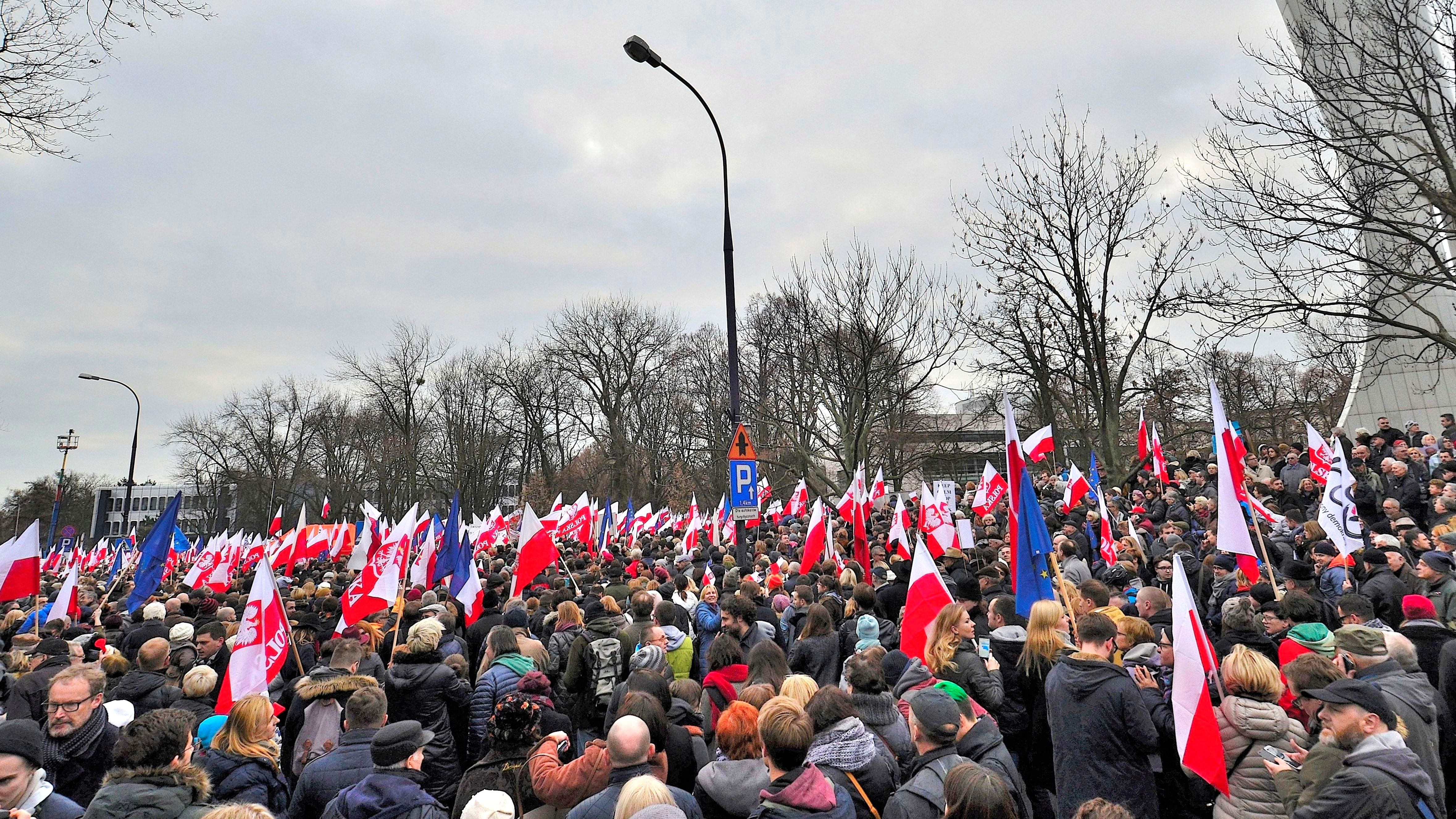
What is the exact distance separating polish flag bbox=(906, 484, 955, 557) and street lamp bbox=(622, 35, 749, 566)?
2720mm

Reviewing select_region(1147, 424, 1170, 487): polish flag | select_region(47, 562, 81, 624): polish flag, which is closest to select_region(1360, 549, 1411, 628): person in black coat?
select_region(1147, 424, 1170, 487): polish flag

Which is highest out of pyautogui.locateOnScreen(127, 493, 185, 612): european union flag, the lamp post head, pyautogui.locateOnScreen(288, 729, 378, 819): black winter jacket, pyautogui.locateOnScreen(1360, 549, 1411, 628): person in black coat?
the lamp post head

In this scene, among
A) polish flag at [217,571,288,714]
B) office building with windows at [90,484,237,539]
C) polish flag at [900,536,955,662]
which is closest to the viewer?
polish flag at [217,571,288,714]

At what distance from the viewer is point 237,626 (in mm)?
8500

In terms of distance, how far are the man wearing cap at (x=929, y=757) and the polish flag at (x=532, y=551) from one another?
Answer: 7.53 meters

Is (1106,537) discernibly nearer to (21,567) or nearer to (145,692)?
(145,692)

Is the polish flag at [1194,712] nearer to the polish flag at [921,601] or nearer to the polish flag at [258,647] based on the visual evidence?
the polish flag at [921,601]

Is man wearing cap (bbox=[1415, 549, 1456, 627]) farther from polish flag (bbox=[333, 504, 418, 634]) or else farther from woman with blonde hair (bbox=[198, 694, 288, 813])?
polish flag (bbox=[333, 504, 418, 634])

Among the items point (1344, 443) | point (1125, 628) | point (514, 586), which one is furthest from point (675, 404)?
point (1125, 628)

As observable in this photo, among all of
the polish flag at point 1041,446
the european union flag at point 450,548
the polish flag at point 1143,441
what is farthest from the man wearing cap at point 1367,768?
the polish flag at point 1143,441

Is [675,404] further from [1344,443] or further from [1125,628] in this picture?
[1125,628]

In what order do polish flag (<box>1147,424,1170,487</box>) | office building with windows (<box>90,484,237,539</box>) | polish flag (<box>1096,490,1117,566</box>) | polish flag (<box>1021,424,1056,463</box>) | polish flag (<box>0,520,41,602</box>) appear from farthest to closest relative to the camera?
office building with windows (<box>90,484,237,539</box>)
polish flag (<box>1147,424,1170,487</box>)
polish flag (<box>1021,424,1056,463</box>)
polish flag (<box>1096,490,1117,566</box>)
polish flag (<box>0,520,41,602</box>)

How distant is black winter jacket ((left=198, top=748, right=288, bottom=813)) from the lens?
4.20m

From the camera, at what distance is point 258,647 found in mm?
6160
